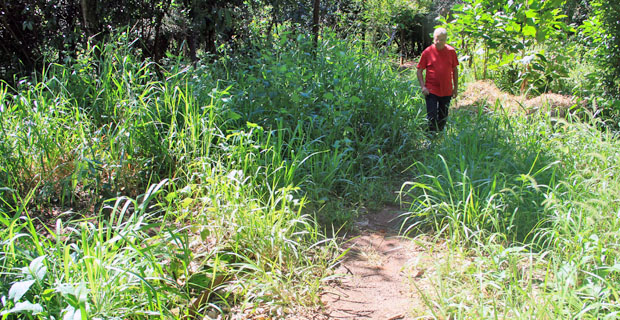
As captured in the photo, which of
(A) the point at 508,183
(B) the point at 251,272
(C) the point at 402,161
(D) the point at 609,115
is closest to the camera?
(B) the point at 251,272

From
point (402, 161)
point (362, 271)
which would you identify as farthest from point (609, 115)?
point (362, 271)

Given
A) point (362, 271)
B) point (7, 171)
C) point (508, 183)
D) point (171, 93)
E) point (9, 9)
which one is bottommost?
point (362, 271)

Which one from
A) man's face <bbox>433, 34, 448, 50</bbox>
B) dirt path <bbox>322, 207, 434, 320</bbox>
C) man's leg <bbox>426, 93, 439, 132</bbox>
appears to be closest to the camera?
dirt path <bbox>322, 207, 434, 320</bbox>

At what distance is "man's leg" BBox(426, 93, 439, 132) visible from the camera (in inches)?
224

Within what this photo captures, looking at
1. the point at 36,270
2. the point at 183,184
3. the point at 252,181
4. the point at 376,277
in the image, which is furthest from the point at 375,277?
the point at 36,270

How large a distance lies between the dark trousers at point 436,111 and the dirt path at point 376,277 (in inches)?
88.7

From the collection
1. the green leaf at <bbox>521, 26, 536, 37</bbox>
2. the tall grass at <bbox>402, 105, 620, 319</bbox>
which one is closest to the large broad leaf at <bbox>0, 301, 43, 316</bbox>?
the tall grass at <bbox>402, 105, 620, 319</bbox>

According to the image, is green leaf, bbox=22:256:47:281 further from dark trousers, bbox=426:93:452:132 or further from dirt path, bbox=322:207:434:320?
dark trousers, bbox=426:93:452:132

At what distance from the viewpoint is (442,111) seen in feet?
19.1

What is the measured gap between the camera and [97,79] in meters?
4.39

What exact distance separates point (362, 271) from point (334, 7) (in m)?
8.69

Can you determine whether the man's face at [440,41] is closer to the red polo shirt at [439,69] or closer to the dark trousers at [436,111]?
the red polo shirt at [439,69]

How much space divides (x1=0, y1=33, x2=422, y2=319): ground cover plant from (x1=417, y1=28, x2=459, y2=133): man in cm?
29

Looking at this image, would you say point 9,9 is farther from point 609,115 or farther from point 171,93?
point 609,115
